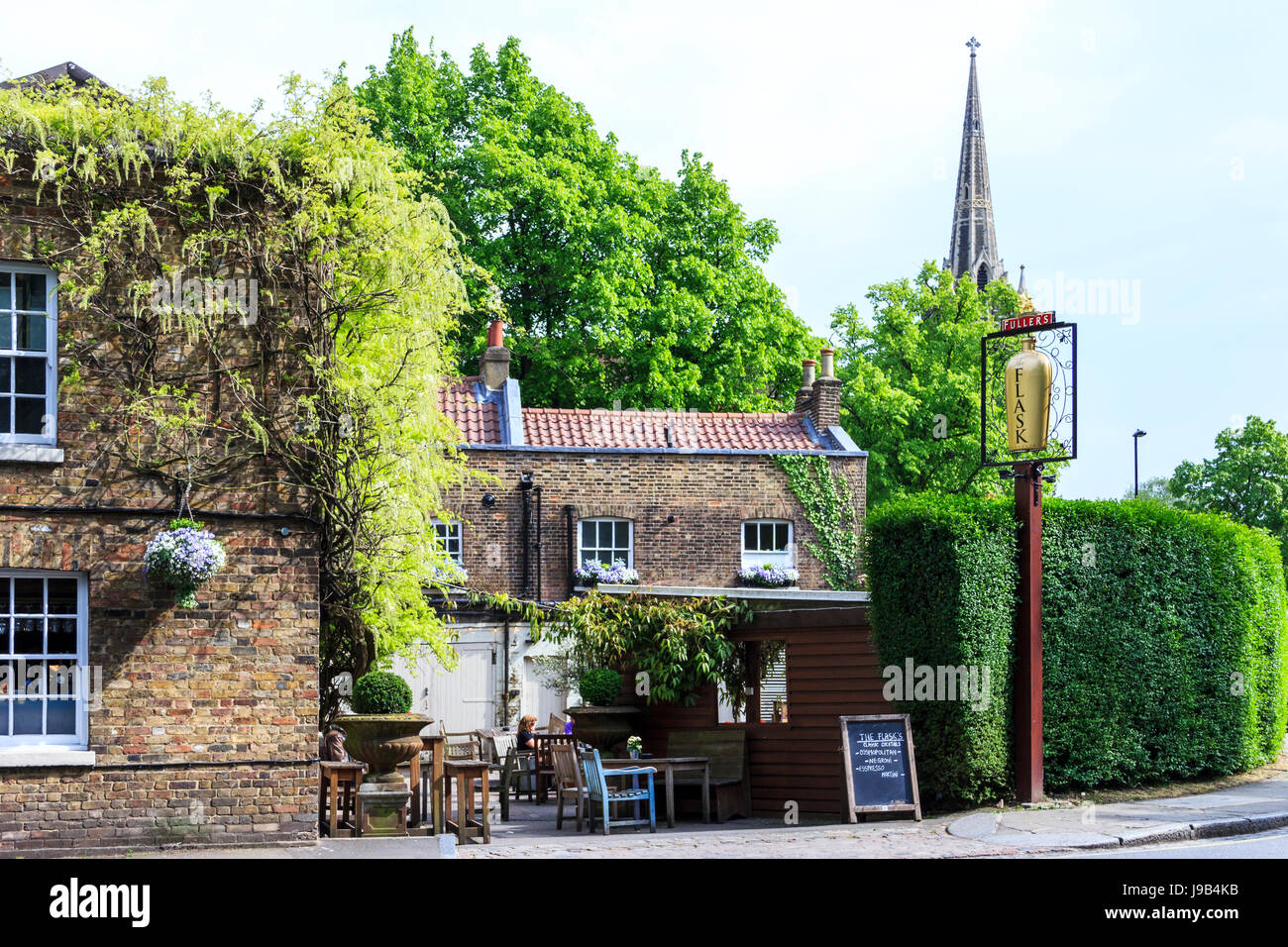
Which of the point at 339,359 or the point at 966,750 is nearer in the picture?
the point at 339,359

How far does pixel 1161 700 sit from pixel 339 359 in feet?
34.0

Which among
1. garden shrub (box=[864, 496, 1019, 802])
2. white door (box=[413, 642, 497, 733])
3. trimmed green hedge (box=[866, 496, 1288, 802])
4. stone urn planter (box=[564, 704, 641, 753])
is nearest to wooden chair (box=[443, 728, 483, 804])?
white door (box=[413, 642, 497, 733])

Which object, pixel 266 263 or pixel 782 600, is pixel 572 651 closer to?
pixel 782 600

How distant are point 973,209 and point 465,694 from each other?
38.5 m

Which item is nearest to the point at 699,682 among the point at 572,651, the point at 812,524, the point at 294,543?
the point at 572,651

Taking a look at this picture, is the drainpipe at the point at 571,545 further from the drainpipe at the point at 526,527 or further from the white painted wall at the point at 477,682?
the white painted wall at the point at 477,682

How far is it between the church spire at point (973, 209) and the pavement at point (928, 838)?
43.0m

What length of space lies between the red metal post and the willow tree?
274 inches

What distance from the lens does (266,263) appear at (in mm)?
13352

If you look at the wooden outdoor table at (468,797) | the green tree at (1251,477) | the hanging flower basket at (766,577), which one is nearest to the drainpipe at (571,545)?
the hanging flower basket at (766,577)

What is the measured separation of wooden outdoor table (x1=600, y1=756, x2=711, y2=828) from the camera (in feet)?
53.5

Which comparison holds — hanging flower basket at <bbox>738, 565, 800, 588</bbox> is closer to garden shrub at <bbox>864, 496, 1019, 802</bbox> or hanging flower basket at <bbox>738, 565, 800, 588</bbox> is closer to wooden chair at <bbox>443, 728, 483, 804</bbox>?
wooden chair at <bbox>443, 728, 483, 804</bbox>

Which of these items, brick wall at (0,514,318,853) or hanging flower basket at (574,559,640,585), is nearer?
brick wall at (0,514,318,853)

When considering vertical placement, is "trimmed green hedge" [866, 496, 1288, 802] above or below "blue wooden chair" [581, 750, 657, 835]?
above
